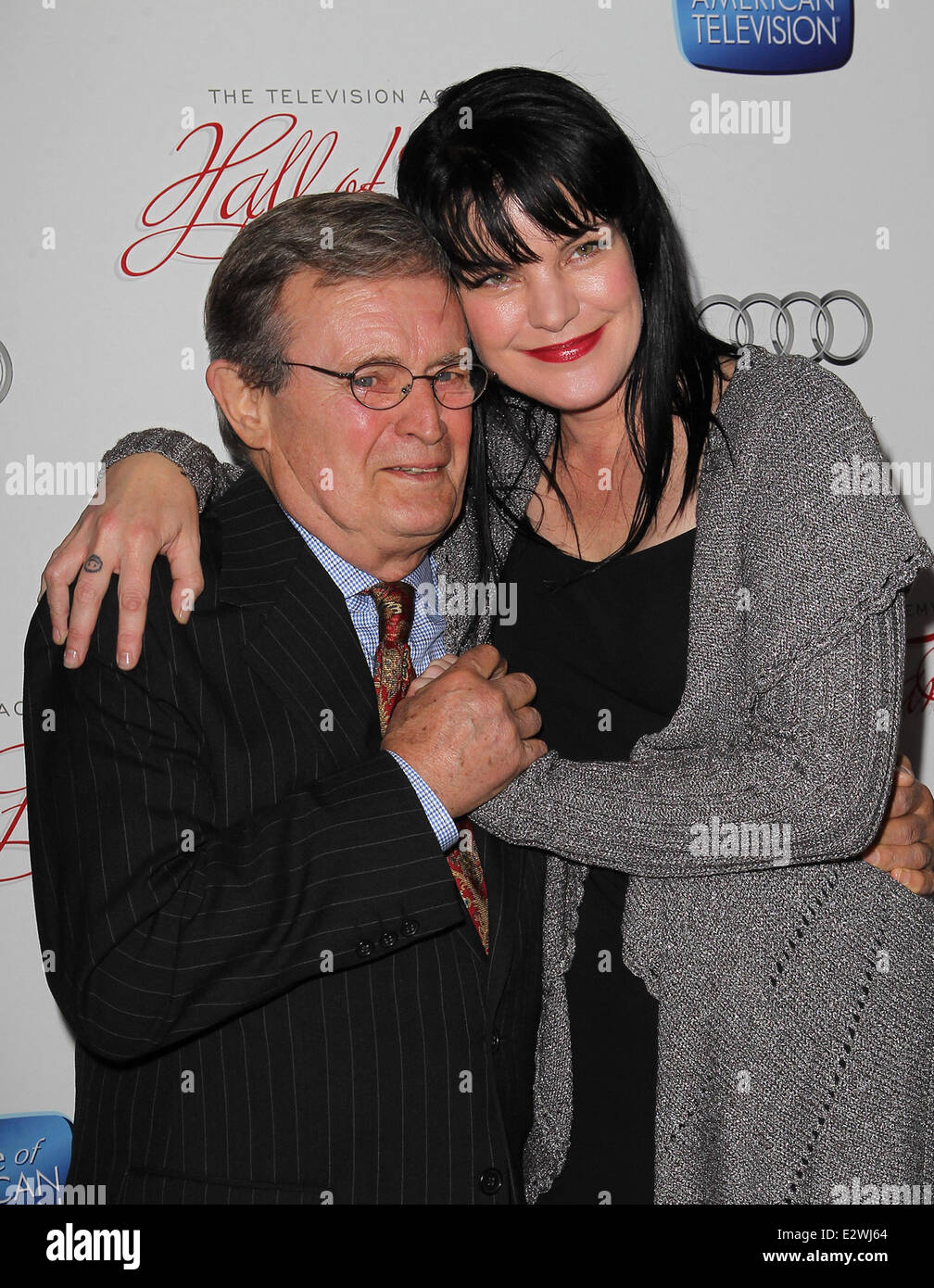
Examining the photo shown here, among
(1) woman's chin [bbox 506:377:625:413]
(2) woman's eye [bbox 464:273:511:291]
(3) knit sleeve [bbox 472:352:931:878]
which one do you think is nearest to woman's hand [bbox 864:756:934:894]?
(3) knit sleeve [bbox 472:352:931:878]

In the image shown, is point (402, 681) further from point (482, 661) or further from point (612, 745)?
point (612, 745)

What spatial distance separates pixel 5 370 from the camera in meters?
2.54

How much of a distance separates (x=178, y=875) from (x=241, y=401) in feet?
2.54

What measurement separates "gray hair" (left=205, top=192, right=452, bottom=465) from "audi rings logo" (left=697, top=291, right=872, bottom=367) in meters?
1.11

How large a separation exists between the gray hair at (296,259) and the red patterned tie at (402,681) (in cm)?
39

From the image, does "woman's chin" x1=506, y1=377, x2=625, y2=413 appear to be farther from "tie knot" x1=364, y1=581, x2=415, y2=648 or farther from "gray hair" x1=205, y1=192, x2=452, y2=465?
"tie knot" x1=364, y1=581, x2=415, y2=648

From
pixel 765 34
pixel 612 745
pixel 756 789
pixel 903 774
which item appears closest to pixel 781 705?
pixel 756 789

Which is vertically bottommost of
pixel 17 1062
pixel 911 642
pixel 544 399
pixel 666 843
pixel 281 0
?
pixel 17 1062

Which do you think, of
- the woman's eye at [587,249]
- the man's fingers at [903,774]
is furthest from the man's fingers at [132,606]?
the man's fingers at [903,774]

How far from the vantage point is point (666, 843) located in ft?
5.72

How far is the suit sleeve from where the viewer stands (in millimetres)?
1527

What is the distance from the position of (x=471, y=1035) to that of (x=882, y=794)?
0.71 meters
